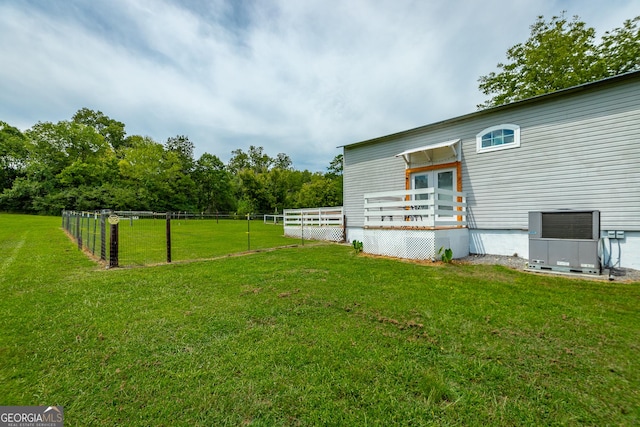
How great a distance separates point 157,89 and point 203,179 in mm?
33874

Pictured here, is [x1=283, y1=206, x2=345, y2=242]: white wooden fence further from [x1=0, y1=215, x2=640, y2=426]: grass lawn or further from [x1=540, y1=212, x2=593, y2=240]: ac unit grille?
[x1=0, y1=215, x2=640, y2=426]: grass lawn

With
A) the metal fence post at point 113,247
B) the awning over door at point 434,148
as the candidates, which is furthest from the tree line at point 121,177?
the metal fence post at point 113,247

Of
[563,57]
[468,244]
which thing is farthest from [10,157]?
[563,57]

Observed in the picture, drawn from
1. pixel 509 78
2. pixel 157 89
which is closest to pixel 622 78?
pixel 509 78

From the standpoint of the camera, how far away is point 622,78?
5871 millimetres

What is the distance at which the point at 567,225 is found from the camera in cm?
525

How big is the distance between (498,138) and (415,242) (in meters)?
4.15

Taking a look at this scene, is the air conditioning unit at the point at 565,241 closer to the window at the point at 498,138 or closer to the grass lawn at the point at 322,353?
the grass lawn at the point at 322,353

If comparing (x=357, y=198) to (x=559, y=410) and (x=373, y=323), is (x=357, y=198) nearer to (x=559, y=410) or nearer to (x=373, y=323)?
(x=373, y=323)

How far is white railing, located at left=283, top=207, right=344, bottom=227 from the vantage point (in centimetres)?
1179

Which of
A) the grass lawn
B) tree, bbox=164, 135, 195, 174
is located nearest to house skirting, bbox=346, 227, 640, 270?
the grass lawn

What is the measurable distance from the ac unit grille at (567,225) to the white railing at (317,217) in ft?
23.0

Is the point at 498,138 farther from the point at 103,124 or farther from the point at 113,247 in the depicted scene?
the point at 103,124

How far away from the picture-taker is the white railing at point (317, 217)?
11.8m
